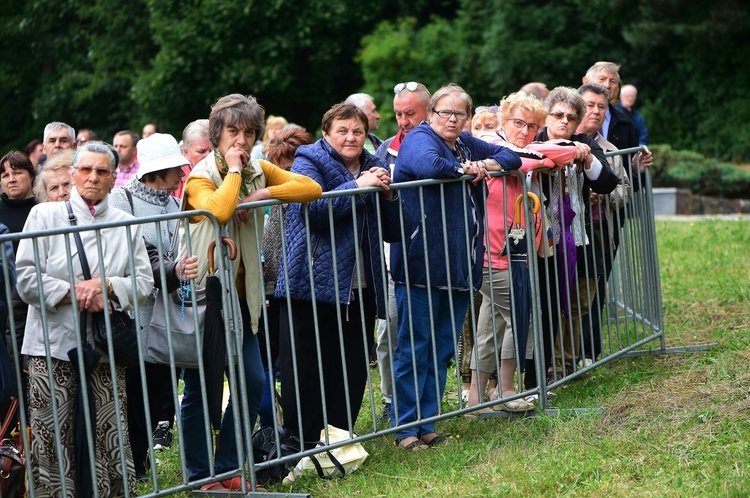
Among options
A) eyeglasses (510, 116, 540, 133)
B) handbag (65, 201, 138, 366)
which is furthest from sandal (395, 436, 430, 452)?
eyeglasses (510, 116, 540, 133)

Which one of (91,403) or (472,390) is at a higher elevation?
(91,403)

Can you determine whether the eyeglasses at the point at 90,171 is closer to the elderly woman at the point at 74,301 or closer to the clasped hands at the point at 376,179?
the elderly woman at the point at 74,301

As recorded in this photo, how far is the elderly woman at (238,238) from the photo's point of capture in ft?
16.8

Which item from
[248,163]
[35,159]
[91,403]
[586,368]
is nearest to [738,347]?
[586,368]

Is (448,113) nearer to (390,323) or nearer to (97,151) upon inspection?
(390,323)

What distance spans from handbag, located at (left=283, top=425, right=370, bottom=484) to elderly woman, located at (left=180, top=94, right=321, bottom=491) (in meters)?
0.39

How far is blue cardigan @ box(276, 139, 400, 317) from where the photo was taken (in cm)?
542

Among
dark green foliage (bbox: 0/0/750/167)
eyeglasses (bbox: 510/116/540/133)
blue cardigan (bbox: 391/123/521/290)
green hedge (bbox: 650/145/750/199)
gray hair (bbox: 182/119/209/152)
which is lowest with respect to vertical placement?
green hedge (bbox: 650/145/750/199)

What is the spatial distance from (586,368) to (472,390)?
0.86 m

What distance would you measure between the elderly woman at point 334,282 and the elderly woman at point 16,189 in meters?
1.74

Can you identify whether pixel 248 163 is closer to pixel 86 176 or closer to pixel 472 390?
pixel 86 176

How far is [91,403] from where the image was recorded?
475cm

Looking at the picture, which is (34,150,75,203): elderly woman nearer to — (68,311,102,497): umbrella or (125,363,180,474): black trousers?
(125,363,180,474): black trousers

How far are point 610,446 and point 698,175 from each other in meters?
13.8
